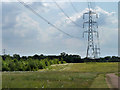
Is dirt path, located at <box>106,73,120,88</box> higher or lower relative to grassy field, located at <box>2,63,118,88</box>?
lower

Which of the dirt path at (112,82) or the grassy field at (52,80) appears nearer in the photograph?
the grassy field at (52,80)

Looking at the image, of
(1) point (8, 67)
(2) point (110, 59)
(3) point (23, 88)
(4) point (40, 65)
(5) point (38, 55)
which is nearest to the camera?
(3) point (23, 88)

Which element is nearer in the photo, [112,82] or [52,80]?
[52,80]

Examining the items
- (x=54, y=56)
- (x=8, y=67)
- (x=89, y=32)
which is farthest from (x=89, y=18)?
(x=8, y=67)

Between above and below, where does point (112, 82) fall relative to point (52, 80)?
below

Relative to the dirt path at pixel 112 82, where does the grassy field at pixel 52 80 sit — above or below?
above

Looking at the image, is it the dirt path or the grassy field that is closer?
the grassy field

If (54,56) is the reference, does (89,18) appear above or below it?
above

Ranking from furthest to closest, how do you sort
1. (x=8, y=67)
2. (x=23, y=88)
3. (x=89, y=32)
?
(x=89, y=32)
(x=8, y=67)
(x=23, y=88)

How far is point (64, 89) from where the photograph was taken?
16172 millimetres

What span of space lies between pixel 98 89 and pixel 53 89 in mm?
2835

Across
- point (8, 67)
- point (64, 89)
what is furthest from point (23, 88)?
point (8, 67)

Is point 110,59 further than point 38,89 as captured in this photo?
Yes

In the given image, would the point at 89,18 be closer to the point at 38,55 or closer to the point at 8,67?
the point at 38,55
